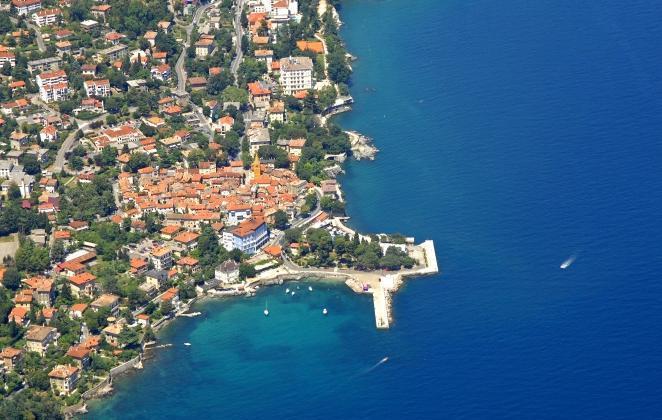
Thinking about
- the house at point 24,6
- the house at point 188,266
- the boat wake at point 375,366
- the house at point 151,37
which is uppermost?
the house at point 24,6

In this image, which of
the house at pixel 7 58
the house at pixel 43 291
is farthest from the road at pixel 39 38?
the house at pixel 43 291

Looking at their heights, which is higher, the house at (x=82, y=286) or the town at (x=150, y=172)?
the town at (x=150, y=172)

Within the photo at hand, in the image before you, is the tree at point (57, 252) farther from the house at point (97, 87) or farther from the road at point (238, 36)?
the road at point (238, 36)

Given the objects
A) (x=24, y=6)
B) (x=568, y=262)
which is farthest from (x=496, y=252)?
(x=24, y=6)

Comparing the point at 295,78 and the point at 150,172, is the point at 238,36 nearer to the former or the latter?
the point at 295,78

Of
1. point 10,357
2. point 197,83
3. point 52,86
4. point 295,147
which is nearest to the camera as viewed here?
point 10,357

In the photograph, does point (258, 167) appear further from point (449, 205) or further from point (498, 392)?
point (498, 392)
